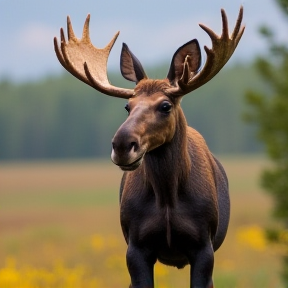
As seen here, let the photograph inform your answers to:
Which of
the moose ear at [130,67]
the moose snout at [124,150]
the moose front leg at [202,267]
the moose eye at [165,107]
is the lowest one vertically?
the moose front leg at [202,267]

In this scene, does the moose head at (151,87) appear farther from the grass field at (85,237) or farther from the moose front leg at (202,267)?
the grass field at (85,237)

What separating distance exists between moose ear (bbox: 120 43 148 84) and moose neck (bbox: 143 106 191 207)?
0.45 metres

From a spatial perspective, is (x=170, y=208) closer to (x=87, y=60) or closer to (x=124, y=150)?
(x=124, y=150)

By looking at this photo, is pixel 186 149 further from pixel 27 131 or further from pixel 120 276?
pixel 27 131

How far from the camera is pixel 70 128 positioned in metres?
99.5

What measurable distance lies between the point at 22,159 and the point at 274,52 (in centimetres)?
7833

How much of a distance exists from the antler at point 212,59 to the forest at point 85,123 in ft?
274

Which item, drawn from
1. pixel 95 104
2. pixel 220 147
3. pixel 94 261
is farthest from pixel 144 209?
pixel 95 104

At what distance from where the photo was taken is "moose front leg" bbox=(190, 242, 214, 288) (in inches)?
292

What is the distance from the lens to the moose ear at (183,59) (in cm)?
741

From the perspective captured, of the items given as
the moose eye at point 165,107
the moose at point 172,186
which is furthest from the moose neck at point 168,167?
the moose eye at point 165,107

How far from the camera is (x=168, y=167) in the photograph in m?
7.43

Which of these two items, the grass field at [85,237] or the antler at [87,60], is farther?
the grass field at [85,237]

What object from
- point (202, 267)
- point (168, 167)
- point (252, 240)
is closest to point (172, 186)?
point (168, 167)
